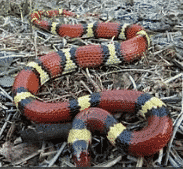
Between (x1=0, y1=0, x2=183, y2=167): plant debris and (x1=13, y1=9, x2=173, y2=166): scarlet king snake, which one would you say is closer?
(x1=13, y1=9, x2=173, y2=166): scarlet king snake

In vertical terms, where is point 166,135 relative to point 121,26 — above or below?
below

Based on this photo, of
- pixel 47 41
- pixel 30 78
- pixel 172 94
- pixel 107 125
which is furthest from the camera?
pixel 47 41

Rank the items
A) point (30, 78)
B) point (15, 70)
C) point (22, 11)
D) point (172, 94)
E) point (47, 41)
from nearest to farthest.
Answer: point (172, 94) → point (30, 78) → point (15, 70) → point (47, 41) → point (22, 11)

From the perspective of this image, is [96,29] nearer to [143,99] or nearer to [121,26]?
[121,26]

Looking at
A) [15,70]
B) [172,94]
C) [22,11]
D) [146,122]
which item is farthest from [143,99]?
[22,11]

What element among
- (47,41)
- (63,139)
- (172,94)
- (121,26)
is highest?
(121,26)

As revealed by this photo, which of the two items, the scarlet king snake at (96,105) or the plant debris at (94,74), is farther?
the plant debris at (94,74)

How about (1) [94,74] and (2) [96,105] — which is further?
(1) [94,74]

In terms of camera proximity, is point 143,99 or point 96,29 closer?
point 143,99
